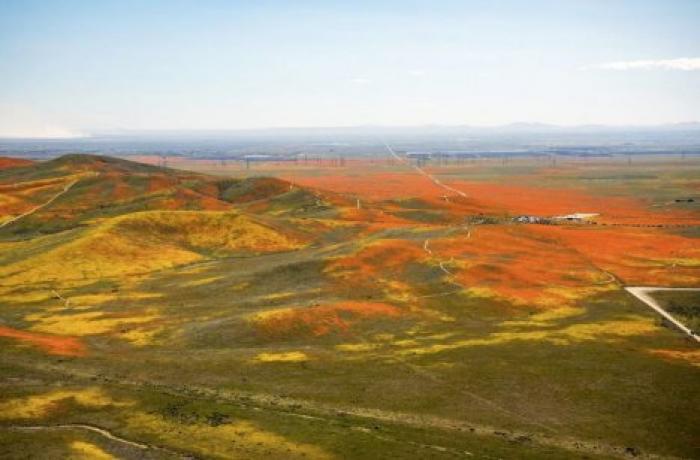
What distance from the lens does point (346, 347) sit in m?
86.9

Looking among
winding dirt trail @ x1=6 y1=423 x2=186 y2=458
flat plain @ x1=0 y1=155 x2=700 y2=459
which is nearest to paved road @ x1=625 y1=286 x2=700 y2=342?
flat plain @ x1=0 y1=155 x2=700 y2=459

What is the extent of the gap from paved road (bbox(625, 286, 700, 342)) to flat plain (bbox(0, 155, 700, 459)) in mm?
1855

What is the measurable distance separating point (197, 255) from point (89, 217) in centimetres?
5571

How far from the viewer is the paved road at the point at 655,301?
89562 millimetres

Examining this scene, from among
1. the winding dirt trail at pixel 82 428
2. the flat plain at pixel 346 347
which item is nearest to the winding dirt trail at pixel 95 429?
the winding dirt trail at pixel 82 428

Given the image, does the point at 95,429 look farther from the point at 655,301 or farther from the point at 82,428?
the point at 655,301

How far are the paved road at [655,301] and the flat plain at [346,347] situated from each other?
6.09 ft

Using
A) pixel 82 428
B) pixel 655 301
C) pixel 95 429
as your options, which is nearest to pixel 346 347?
pixel 95 429

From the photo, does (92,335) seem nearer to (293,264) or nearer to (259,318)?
(259,318)

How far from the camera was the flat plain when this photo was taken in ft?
192

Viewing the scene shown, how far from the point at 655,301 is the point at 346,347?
2066 inches

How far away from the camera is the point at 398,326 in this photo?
96.6 metres

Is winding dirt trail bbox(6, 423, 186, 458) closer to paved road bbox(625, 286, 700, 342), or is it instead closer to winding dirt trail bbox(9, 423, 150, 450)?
winding dirt trail bbox(9, 423, 150, 450)

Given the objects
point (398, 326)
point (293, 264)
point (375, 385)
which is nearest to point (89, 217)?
point (293, 264)
